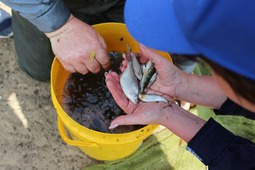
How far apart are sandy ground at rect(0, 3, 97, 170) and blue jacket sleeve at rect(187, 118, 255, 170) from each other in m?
0.73

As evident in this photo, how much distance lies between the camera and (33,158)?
2.12 meters

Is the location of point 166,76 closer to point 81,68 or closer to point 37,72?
point 81,68

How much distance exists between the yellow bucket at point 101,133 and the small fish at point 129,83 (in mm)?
156

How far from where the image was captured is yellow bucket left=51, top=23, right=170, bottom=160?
1.67 m

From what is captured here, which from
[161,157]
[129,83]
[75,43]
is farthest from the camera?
[161,157]

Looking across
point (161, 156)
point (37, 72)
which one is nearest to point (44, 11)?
point (37, 72)

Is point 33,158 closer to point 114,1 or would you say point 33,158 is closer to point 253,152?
point 114,1

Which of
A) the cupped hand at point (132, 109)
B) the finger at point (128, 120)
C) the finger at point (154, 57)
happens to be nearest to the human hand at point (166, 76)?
the finger at point (154, 57)

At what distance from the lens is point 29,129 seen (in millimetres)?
2201

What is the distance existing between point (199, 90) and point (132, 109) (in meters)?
0.33

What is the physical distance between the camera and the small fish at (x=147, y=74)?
5.96 feet

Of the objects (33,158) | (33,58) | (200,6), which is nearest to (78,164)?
(33,158)

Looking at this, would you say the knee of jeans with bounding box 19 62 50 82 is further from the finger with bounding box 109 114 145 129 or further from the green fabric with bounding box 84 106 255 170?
the finger with bounding box 109 114 145 129

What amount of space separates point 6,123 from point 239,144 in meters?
1.24
